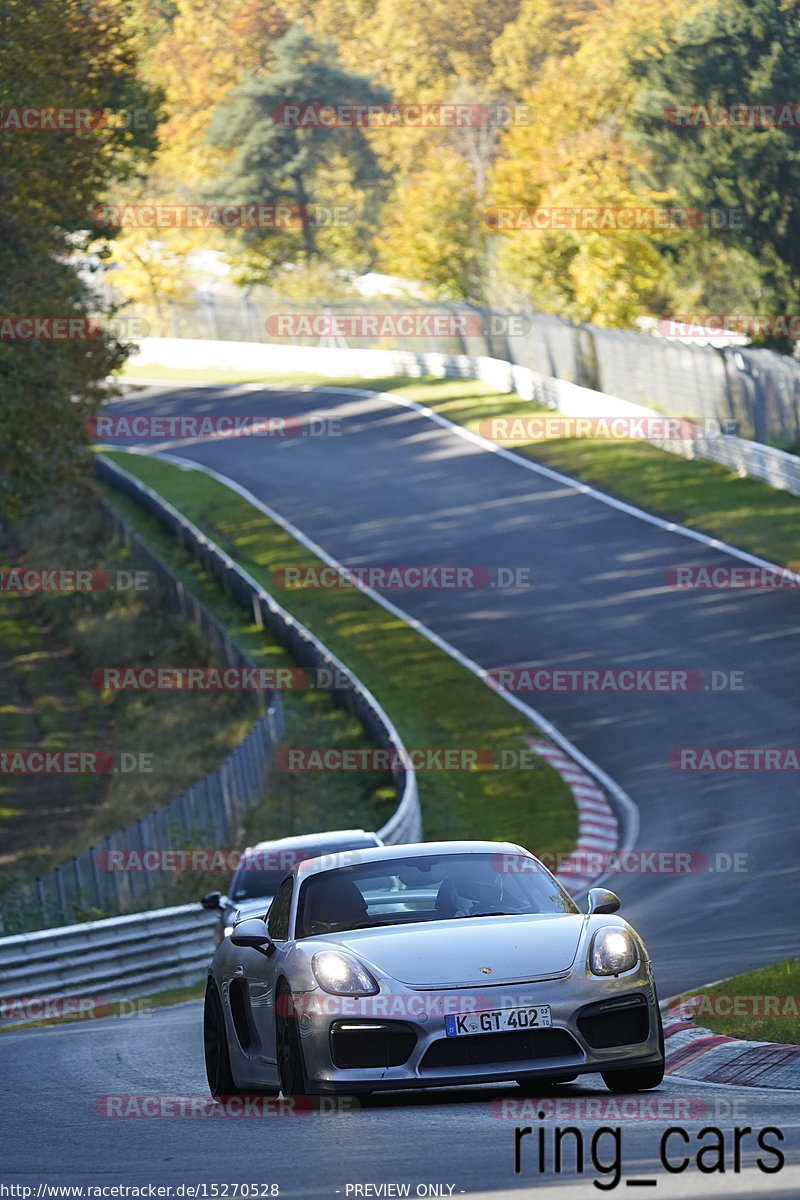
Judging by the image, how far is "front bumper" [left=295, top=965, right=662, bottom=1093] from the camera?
782 centimetres

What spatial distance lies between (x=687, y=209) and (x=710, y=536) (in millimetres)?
24576

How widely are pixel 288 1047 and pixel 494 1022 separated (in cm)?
108

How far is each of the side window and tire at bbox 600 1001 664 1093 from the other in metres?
1.77

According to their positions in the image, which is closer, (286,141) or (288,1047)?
(288,1047)

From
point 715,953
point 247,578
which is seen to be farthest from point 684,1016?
point 247,578

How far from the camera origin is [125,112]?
39.7 meters

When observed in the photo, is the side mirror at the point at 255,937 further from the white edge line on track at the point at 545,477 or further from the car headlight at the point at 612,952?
the white edge line on track at the point at 545,477

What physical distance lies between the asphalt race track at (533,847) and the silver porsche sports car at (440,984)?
0.87ft

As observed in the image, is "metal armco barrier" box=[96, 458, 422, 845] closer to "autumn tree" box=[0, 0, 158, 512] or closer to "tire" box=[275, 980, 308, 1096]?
"autumn tree" box=[0, 0, 158, 512]

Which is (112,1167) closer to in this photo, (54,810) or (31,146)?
(54,810)

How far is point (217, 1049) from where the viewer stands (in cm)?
948

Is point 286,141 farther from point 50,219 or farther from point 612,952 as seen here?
point 612,952

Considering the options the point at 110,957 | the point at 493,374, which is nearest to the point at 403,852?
the point at 110,957

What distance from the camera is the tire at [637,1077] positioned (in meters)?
8.27
